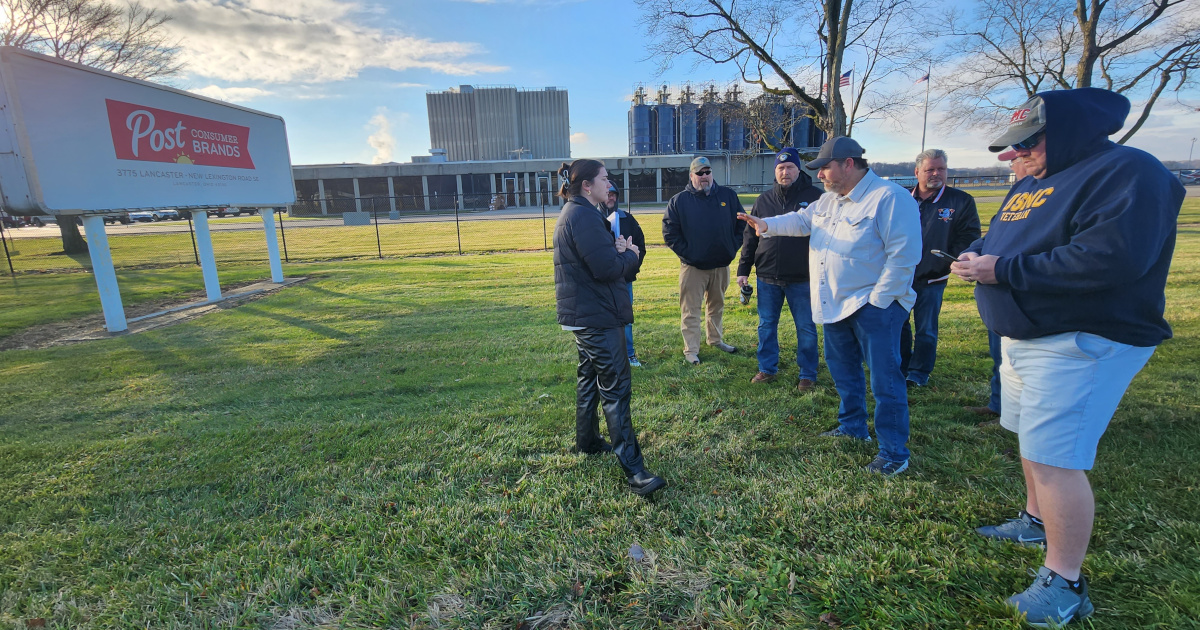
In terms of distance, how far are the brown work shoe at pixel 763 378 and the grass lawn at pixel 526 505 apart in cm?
19

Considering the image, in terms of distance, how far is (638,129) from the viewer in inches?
2275

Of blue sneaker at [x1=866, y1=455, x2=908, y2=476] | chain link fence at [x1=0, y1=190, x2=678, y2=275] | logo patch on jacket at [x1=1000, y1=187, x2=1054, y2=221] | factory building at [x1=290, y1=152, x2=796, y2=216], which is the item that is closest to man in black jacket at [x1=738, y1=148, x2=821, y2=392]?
blue sneaker at [x1=866, y1=455, x2=908, y2=476]

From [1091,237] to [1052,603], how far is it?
1351 millimetres

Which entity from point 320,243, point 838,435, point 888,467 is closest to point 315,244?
point 320,243

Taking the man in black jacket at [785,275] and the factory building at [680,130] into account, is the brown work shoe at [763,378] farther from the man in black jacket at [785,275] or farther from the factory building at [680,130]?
the factory building at [680,130]

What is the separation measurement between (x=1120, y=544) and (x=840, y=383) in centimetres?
151

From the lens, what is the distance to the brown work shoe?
4.85 metres

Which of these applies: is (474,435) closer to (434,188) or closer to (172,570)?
(172,570)

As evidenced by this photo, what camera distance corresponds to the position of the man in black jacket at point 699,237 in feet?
17.3

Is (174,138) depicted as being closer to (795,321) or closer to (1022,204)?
(795,321)

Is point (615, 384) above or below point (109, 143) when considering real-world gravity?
below

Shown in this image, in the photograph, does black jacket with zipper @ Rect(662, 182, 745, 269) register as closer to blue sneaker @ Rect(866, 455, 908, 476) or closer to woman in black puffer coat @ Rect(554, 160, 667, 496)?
woman in black puffer coat @ Rect(554, 160, 667, 496)

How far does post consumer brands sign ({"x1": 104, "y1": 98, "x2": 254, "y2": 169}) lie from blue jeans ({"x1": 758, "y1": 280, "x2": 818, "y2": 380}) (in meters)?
8.91

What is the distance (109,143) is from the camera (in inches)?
291
